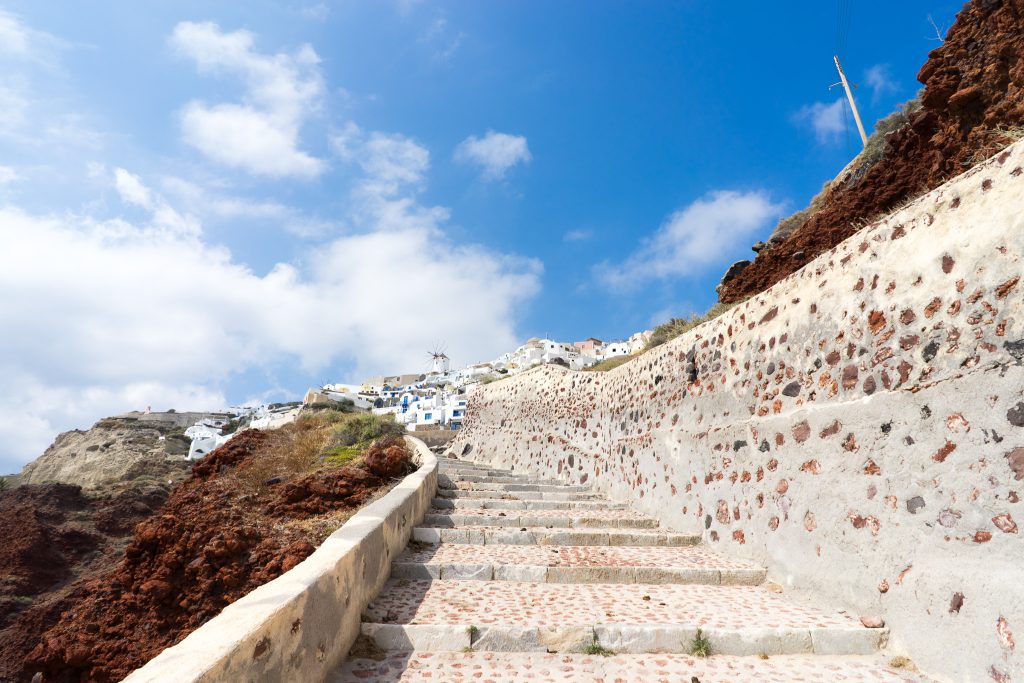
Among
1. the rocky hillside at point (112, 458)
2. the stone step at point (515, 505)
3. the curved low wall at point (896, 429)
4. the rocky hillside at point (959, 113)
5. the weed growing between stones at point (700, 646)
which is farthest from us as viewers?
the rocky hillside at point (112, 458)

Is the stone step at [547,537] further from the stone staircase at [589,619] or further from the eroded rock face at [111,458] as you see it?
the eroded rock face at [111,458]

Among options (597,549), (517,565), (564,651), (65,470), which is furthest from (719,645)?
(65,470)

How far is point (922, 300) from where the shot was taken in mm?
3094

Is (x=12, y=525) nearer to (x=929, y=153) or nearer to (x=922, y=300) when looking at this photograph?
(x=922, y=300)

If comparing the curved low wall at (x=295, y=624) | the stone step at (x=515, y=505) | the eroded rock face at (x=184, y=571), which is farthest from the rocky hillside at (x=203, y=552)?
the curved low wall at (x=295, y=624)

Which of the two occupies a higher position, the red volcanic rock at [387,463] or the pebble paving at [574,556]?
the red volcanic rock at [387,463]

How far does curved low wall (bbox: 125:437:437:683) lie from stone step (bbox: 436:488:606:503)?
3326mm

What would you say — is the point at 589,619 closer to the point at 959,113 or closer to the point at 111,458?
the point at 959,113

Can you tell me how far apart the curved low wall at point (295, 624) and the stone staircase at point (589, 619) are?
6.6 inches

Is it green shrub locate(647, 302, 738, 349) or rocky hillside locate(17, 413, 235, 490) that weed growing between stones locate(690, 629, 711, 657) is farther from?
rocky hillside locate(17, 413, 235, 490)

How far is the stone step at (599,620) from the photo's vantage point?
2879 mm

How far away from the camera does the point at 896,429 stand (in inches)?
120

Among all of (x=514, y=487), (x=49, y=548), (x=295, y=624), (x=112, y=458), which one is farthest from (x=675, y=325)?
(x=112, y=458)

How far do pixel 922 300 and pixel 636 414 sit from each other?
442 cm
